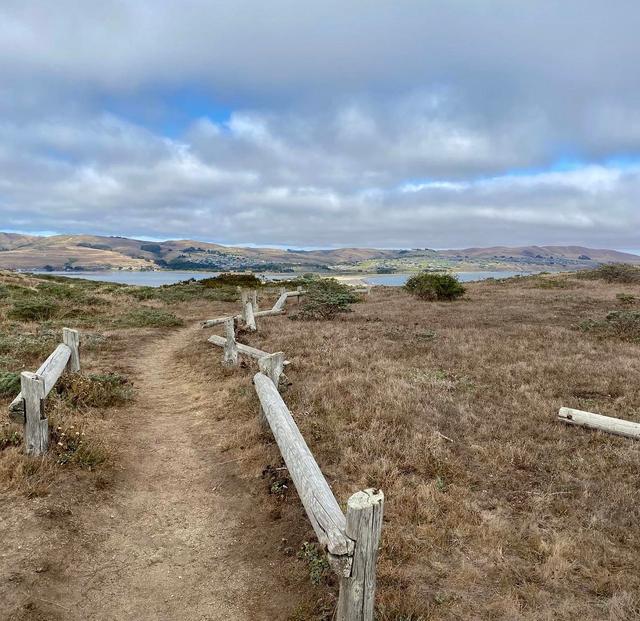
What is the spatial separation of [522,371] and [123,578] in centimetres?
1045

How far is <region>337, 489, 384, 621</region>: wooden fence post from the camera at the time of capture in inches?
126

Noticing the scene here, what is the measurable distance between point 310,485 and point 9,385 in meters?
7.50

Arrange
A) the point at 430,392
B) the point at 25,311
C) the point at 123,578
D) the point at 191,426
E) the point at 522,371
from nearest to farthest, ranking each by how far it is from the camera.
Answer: the point at 123,578
the point at 191,426
the point at 430,392
the point at 522,371
the point at 25,311

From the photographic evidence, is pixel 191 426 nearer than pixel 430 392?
Yes

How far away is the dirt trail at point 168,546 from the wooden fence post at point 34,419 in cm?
122

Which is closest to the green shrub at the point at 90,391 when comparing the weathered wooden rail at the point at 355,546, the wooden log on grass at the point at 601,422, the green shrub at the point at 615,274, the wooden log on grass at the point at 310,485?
the wooden log on grass at the point at 310,485

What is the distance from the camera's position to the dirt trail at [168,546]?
4082 mm

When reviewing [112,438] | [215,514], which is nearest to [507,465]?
[215,514]

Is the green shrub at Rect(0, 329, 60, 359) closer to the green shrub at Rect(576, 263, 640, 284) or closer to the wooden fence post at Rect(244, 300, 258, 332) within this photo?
the wooden fence post at Rect(244, 300, 258, 332)

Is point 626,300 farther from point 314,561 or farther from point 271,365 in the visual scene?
point 314,561

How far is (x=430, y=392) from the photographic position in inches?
382

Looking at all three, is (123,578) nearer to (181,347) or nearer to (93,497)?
(93,497)

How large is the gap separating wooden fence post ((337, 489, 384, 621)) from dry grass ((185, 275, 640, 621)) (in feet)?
2.08

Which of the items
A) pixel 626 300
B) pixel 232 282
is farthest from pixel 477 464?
pixel 232 282
